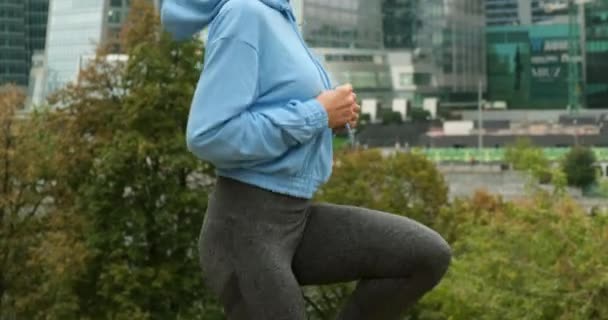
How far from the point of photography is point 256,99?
3.00 m

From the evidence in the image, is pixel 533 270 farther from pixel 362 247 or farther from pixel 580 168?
pixel 580 168

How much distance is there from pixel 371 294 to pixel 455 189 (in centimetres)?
5308

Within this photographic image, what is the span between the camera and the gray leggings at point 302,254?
301 centimetres

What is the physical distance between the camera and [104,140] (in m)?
24.0

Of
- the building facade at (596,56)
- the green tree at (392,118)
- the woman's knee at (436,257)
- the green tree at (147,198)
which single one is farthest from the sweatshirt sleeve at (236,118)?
the building facade at (596,56)

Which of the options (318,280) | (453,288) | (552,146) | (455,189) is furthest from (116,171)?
(552,146)

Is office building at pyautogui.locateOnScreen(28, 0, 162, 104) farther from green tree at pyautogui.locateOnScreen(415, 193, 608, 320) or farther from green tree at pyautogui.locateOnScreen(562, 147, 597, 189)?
green tree at pyautogui.locateOnScreen(415, 193, 608, 320)

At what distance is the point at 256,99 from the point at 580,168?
5335 centimetres

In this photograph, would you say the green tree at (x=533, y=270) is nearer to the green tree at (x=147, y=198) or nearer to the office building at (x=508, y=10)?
the green tree at (x=147, y=198)

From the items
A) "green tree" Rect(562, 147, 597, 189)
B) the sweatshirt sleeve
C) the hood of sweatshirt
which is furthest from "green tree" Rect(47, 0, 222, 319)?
"green tree" Rect(562, 147, 597, 189)

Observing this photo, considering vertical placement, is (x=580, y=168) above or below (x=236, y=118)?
below

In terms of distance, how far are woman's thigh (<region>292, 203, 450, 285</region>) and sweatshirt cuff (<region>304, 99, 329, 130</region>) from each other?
29 cm

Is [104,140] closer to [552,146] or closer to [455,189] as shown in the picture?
[455,189]

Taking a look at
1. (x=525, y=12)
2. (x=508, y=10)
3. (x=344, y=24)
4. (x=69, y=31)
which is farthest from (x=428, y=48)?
(x=508, y=10)
